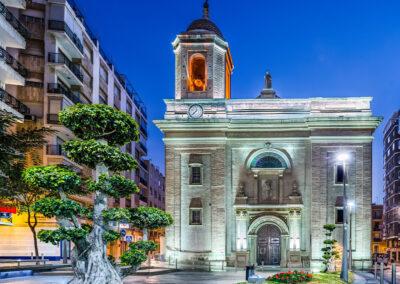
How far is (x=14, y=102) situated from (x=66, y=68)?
754cm

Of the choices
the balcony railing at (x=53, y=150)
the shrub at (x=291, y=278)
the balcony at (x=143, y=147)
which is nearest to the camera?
the shrub at (x=291, y=278)

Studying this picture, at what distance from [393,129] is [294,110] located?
64870 mm

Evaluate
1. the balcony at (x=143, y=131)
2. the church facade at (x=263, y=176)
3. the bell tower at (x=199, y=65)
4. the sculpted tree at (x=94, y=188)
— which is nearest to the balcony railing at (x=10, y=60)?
the church facade at (x=263, y=176)

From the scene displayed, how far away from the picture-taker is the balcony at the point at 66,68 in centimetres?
5825

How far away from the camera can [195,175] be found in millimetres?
56438

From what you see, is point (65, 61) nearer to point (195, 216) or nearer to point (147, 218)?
point (195, 216)

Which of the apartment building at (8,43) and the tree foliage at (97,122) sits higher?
the apartment building at (8,43)

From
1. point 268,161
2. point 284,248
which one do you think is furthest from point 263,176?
point 284,248

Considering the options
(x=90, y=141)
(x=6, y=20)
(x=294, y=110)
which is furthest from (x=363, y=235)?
(x=90, y=141)

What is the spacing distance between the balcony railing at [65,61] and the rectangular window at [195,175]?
15.0 m

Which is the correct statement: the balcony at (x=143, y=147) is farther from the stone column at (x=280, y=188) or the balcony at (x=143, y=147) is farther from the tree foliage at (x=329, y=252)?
the tree foliage at (x=329, y=252)

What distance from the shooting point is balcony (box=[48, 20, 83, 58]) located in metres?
57.7

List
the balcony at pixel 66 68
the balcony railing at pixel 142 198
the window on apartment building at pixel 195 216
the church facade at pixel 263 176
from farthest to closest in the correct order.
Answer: the balcony railing at pixel 142 198, the balcony at pixel 66 68, the window on apartment building at pixel 195 216, the church facade at pixel 263 176

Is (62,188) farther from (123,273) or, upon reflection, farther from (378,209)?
(378,209)
